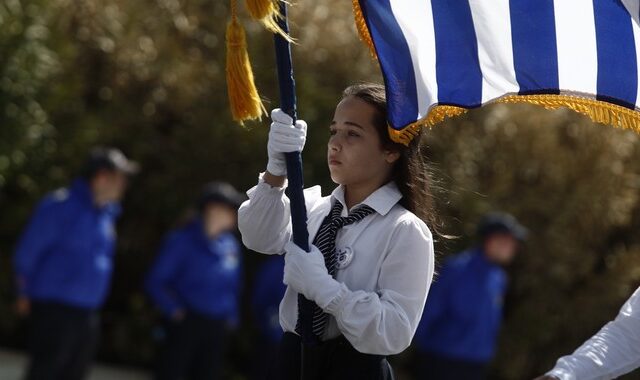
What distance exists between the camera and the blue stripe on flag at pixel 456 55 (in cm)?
389

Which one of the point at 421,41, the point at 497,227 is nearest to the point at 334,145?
the point at 421,41

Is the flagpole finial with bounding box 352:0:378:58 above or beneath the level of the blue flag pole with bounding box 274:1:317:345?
above

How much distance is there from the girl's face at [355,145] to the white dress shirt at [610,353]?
0.77m

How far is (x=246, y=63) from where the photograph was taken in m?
3.72

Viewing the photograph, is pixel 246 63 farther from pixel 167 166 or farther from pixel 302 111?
pixel 167 166

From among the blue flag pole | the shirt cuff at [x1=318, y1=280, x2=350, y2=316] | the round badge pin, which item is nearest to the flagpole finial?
the blue flag pole

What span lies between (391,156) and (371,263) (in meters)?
0.35

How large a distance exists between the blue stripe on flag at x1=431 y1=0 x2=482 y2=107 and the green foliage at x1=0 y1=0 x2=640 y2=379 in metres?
5.96

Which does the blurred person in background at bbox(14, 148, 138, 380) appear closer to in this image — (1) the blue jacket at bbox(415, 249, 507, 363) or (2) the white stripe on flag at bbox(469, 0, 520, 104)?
(1) the blue jacket at bbox(415, 249, 507, 363)

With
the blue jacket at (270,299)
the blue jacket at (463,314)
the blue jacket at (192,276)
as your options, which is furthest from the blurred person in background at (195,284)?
the blue jacket at (463,314)

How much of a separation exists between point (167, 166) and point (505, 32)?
676 cm

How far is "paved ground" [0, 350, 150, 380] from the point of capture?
984cm

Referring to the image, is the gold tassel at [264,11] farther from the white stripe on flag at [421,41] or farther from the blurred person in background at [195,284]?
the blurred person in background at [195,284]

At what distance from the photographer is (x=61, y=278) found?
809 centimetres
